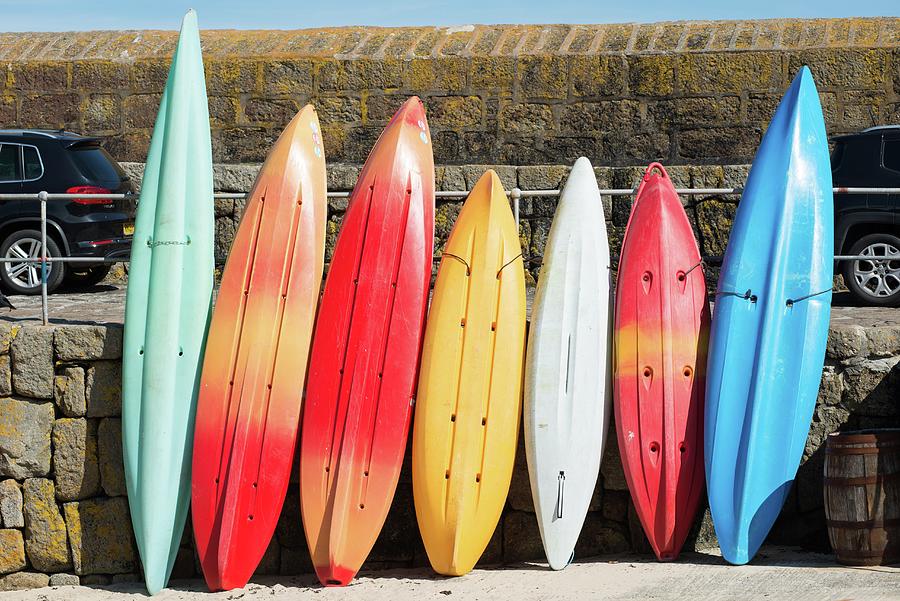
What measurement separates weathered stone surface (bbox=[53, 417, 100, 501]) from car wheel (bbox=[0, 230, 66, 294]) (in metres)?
2.54

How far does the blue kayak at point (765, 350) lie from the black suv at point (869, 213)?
169 cm

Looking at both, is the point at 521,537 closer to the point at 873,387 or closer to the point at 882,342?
the point at 873,387

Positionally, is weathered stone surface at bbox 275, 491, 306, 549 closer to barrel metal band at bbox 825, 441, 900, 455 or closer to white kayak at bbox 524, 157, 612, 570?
white kayak at bbox 524, 157, 612, 570

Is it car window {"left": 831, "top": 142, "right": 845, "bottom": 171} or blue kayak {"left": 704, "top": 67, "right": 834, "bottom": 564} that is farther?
car window {"left": 831, "top": 142, "right": 845, "bottom": 171}

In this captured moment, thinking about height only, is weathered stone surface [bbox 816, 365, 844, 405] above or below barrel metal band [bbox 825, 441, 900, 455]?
above

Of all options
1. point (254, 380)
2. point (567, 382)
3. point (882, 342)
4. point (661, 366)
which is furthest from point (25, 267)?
point (882, 342)

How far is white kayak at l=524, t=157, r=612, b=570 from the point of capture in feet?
18.9

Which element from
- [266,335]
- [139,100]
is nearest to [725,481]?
[266,335]

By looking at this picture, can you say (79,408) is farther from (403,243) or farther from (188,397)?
(403,243)

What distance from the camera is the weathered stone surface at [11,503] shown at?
609cm

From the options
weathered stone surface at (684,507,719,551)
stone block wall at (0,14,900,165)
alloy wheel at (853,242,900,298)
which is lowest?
weathered stone surface at (684,507,719,551)

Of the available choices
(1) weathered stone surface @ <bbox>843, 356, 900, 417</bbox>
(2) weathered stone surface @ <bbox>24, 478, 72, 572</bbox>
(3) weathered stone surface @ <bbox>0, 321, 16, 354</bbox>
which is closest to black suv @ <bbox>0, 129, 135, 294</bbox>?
(3) weathered stone surface @ <bbox>0, 321, 16, 354</bbox>

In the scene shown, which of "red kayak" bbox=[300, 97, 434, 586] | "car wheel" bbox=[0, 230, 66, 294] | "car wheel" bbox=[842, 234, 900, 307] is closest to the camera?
"red kayak" bbox=[300, 97, 434, 586]

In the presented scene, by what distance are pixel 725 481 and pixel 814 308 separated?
0.87 metres
